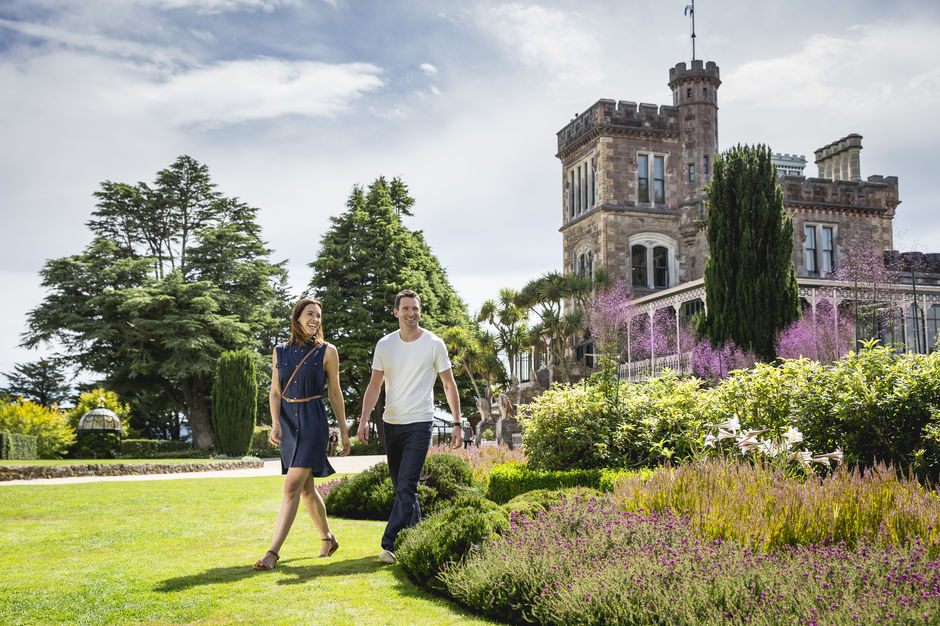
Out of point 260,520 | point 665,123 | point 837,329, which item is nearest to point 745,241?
point 837,329

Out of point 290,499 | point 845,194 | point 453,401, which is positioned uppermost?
point 845,194

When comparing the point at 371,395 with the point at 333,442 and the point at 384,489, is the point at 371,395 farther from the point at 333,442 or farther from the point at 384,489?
the point at 333,442

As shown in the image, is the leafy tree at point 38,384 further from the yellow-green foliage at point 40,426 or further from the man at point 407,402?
the man at point 407,402

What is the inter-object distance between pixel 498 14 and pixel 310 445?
295 inches

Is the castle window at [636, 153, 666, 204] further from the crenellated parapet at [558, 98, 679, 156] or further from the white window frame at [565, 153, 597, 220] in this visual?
the white window frame at [565, 153, 597, 220]

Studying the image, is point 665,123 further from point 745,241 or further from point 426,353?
point 426,353

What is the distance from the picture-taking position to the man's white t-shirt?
6.40 m

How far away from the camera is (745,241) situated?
85.9 ft

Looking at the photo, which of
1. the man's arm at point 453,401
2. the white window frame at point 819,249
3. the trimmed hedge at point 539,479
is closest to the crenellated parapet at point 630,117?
the white window frame at point 819,249

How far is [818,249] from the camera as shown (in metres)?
35.2

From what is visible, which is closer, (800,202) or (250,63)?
(250,63)

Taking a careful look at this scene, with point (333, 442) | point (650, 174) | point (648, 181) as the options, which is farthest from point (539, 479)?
point (650, 174)

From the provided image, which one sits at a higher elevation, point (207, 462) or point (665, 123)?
point (665, 123)

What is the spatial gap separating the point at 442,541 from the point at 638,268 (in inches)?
1299
